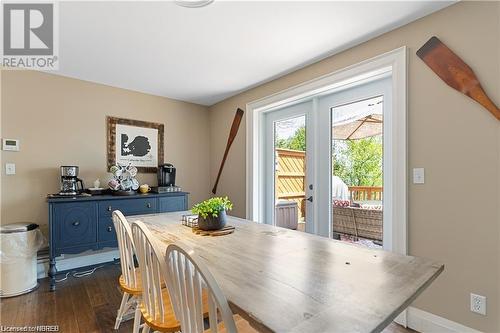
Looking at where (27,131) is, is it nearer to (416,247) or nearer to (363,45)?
(363,45)

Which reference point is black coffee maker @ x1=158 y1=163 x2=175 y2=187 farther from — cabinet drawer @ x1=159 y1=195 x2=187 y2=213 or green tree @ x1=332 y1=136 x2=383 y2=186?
green tree @ x1=332 y1=136 x2=383 y2=186

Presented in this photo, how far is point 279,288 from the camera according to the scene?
857mm

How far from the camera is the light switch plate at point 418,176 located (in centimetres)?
193

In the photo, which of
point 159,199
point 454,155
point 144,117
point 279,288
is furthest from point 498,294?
point 144,117

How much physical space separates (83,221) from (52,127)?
1.19 m

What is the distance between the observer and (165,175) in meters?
3.67

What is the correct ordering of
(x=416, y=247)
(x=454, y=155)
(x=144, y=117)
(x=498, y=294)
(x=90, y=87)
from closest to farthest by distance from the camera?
(x=498, y=294)
(x=454, y=155)
(x=416, y=247)
(x=90, y=87)
(x=144, y=117)

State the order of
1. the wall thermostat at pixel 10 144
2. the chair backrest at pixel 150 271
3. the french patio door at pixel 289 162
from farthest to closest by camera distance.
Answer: the french patio door at pixel 289 162, the wall thermostat at pixel 10 144, the chair backrest at pixel 150 271

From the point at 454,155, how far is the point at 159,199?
9.98 ft

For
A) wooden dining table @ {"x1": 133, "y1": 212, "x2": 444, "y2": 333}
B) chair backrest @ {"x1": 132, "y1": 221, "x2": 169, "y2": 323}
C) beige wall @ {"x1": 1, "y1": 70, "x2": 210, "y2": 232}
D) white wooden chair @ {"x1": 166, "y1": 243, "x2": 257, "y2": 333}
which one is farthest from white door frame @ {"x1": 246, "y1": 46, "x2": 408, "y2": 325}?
beige wall @ {"x1": 1, "y1": 70, "x2": 210, "y2": 232}

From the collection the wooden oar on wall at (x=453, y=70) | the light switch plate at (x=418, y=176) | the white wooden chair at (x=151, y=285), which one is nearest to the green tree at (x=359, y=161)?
the light switch plate at (x=418, y=176)

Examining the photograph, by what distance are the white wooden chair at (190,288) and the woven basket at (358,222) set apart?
1.95 metres

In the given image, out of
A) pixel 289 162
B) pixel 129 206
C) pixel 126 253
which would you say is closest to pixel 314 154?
pixel 289 162

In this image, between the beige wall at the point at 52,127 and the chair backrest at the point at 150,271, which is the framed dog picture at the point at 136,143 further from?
the chair backrest at the point at 150,271
